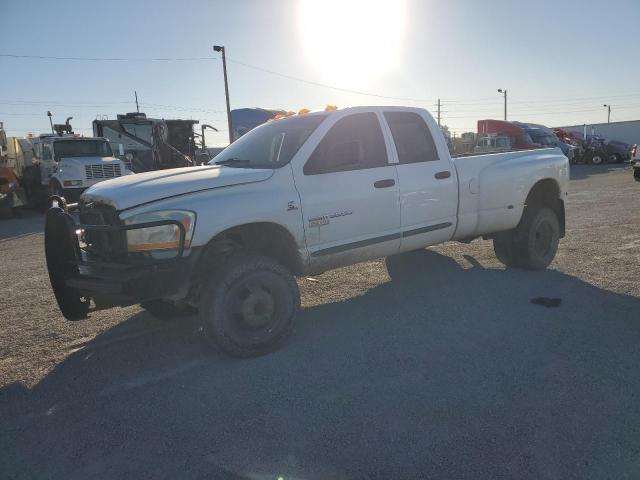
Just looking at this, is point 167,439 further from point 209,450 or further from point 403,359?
point 403,359

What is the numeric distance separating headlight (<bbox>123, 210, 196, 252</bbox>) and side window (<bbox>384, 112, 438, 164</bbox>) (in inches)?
90.6

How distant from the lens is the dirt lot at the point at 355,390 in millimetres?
2518

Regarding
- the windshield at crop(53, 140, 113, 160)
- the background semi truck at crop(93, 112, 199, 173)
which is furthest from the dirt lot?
the background semi truck at crop(93, 112, 199, 173)

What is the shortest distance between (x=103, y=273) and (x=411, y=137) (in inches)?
127

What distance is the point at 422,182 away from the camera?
4.85 meters

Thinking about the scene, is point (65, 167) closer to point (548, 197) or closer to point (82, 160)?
point (82, 160)

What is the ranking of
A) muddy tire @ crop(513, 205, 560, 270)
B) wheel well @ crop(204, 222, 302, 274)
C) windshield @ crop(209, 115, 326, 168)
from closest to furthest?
wheel well @ crop(204, 222, 302, 274)
windshield @ crop(209, 115, 326, 168)
muddy tire @ crop(513, 205, 560, 270)

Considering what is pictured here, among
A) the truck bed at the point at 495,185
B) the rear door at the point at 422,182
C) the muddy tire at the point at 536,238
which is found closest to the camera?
the rear door at the point at 422,182

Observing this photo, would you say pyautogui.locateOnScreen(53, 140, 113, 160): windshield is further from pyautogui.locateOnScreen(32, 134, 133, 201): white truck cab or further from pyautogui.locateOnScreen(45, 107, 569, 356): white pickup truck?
pyautogui.locateOnScreen(45, 107, 569, 356): white pickup truck

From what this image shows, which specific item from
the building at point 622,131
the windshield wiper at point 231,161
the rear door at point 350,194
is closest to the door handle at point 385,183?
the rear door at point 350,194

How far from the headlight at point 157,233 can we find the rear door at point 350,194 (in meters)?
1.05

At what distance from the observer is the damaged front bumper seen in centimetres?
337

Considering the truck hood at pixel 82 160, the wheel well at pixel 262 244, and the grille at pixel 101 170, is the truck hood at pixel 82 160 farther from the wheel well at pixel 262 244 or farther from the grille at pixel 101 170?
the wheel well at pixel 262 244

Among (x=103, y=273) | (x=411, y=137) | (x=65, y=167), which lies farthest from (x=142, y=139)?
(x=103, y=273)
